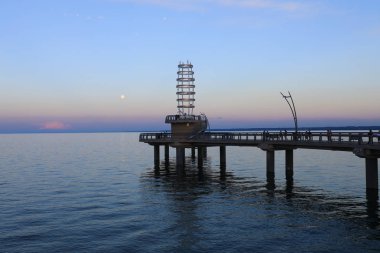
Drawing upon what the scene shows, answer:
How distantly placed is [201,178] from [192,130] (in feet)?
56.4

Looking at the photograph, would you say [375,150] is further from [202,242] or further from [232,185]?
[202,242]

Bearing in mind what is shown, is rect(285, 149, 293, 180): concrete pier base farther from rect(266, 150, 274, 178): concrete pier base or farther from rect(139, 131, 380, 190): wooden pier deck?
rect(266, 150, 274, 178): concrete pier base

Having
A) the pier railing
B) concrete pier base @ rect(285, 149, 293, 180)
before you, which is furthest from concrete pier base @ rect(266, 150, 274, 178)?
concrete pier base @ rect(285, 149, 293, 180)

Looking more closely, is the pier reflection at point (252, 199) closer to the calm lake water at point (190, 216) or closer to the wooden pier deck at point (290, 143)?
the calm lake water at point (190, 216)

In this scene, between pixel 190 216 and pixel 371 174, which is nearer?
pixel 190 216

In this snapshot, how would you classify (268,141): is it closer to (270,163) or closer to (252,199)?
(270,163)

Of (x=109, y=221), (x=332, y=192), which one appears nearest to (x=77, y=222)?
(x=109, y=221)

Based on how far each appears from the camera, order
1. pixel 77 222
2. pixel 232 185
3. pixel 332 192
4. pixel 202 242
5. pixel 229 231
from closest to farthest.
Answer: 1. pixel 202 242
2. pixel 229 231
3. pixel 77 222
4. pixel 332 192
5. pixel 232 185

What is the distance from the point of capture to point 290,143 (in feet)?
154

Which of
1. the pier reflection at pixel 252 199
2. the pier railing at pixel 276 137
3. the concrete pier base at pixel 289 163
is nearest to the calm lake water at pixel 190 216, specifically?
the pier reflection at pixel 252 199

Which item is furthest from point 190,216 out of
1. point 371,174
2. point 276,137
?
point 276,137

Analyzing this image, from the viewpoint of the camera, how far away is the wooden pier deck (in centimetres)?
3738

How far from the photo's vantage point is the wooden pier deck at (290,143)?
123ft

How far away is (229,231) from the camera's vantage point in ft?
85.5
